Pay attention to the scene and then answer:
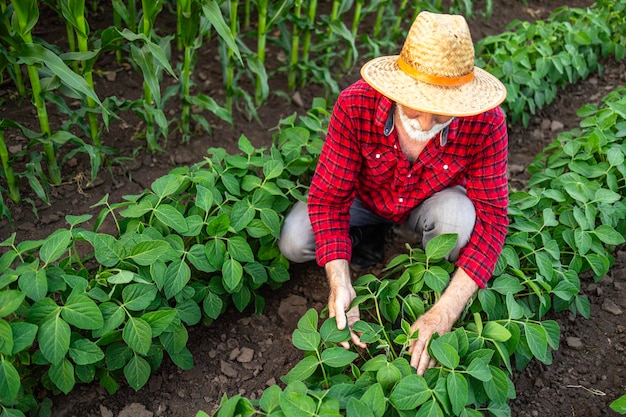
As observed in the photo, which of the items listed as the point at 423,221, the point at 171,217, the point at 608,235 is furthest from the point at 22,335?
the point at 608,235

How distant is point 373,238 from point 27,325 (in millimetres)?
1472

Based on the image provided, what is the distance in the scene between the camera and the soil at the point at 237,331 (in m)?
2.39

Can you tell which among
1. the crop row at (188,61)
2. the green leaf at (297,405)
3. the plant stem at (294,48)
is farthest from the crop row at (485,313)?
the plant stem at (294,48)

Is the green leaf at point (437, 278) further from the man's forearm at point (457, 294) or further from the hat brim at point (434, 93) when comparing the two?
the hat brim at point (434, 93)

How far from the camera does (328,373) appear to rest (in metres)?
2.09

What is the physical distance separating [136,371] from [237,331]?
21.4 inches

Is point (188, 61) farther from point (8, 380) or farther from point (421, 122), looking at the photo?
point (8, 380)

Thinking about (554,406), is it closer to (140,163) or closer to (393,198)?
(393,198)

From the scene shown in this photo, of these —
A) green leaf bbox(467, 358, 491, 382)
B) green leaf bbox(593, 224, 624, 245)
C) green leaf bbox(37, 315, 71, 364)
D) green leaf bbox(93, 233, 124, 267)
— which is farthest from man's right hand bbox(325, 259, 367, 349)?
green leaf bbox(593, 224, 624, 245)

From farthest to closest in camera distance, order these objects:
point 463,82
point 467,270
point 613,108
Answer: point 613,108 < point 467,270 < point 463,82

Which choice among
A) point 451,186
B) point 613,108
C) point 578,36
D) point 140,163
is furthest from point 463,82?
point 578,36

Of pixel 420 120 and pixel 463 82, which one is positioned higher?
Result: pixel 463 82

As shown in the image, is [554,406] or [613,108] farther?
[613,108]

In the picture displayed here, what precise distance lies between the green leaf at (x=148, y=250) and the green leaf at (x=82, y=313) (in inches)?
8.8
